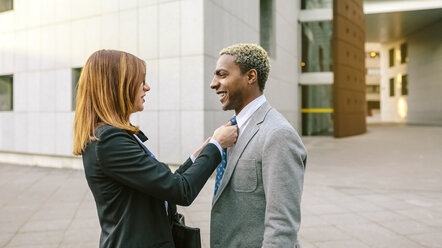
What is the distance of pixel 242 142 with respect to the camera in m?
1.90

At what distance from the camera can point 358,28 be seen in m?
22.4

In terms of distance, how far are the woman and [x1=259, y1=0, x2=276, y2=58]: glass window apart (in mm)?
14307

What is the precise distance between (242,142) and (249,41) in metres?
10.6

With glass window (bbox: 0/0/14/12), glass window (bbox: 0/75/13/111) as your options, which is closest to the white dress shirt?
glass window (bbox: 0/75/13/111)

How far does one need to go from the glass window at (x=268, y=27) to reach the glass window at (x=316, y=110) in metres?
5.60

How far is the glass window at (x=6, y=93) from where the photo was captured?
1320 centimetres

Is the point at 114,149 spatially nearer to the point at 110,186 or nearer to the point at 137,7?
the point at 110,186

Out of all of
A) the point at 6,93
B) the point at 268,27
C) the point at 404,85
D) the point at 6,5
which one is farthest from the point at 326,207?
the point at 404,85

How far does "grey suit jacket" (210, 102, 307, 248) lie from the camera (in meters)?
1.67

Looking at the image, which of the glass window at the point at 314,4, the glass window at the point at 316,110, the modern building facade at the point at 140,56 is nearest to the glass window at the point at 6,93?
the modern building facade at the point at 140,56

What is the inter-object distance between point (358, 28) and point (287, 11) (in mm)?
7029

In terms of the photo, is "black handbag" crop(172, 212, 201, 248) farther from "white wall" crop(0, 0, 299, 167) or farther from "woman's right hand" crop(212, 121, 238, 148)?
"white wall" crop(0, 0, 299, 167)

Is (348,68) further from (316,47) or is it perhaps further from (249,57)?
(249,57)

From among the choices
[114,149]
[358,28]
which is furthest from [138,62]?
[358,28]
